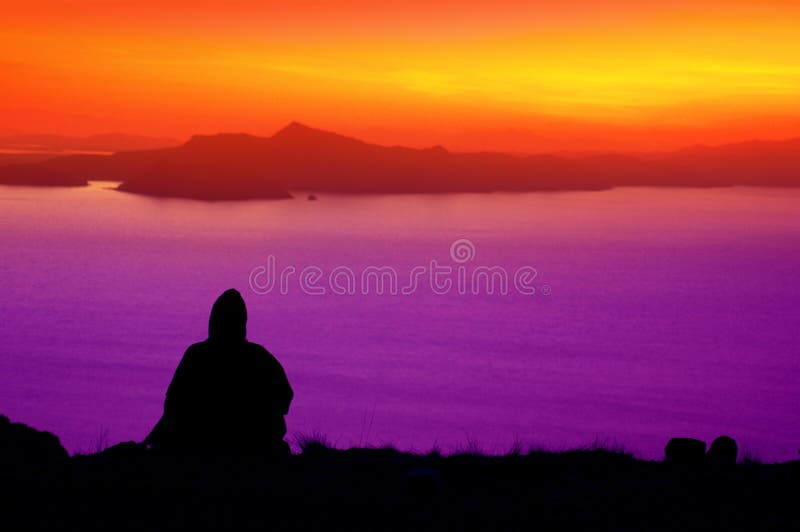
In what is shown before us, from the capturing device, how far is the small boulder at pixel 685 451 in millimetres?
7039

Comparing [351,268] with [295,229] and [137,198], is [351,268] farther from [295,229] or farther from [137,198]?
[137,198]

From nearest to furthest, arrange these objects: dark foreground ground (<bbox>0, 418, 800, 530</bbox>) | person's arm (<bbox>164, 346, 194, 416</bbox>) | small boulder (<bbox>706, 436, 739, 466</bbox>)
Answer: dark foreground ground (<bbox>0, 418, 800, 530</bbox>) < person's arm (<bbox>164, 346, 194, 416</bbox>) < small boulder (<bbox>706, 436, 739, 466</bbox>)

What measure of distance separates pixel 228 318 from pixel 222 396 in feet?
1.59

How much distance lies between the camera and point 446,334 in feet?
235

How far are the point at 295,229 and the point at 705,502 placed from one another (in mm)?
143170

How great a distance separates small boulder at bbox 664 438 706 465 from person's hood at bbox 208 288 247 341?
9.81ft

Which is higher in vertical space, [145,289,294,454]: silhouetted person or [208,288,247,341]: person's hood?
[208,288,247,341]: person's hood

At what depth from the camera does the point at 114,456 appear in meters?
6.11

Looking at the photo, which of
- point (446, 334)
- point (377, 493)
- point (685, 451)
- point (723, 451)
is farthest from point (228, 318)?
point (446, 334)

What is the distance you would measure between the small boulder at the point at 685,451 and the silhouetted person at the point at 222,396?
2.63 metres

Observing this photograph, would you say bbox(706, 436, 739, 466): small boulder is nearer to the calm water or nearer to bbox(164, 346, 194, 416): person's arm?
the calm water

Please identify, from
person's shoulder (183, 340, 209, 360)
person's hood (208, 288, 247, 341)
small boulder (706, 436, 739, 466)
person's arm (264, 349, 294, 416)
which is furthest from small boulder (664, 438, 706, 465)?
person's shoulder (183, 340, 209, 360)

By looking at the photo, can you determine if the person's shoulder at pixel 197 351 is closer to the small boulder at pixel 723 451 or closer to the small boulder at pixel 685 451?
the small boulder at pixel 685 451

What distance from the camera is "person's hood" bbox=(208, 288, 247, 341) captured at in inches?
242
